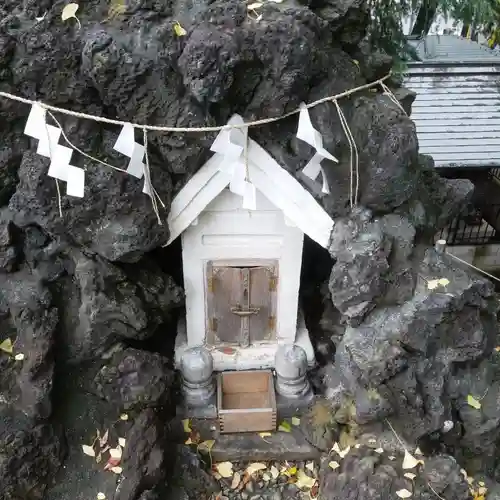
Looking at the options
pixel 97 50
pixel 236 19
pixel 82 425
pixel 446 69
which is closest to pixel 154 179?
pixel 97 50

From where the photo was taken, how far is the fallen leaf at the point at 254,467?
17.2 feet

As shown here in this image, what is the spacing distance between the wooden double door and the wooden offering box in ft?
1.16

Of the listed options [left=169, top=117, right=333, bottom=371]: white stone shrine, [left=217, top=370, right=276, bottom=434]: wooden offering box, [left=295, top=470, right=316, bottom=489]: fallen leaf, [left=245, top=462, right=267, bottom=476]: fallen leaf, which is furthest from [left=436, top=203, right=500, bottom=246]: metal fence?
[left=245, top=462, right=267, bottom=476]: fallen leaf

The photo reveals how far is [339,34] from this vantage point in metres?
4.79

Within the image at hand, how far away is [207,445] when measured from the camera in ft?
17.5

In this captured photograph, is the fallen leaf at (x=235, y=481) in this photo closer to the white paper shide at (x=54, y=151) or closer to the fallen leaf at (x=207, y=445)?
the fallen leaf at (x=207, y=445)

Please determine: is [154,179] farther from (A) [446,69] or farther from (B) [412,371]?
(A) [446,69]

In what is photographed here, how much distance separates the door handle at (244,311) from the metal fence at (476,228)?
455cm

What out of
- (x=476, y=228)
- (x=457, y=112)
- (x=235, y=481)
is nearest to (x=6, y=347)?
(x=235, y=481)

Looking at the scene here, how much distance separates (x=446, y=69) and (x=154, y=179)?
6.11 metres

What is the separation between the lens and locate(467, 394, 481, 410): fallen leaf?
15.6ft

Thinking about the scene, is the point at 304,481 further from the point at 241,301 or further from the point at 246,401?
the point at 241,301

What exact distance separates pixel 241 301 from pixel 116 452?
1.78 meters

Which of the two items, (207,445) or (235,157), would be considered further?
(207,445)
